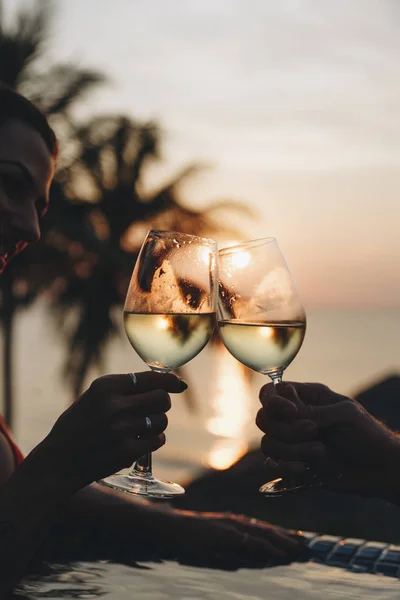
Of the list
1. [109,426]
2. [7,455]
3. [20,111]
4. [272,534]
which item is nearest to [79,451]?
[109,426]

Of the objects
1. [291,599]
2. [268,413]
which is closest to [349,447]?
[268,413]

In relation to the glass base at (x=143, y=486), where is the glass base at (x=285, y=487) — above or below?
above

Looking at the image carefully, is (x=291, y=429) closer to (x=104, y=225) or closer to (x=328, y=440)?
(x=328, y=440)

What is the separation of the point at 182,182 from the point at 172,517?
2570 centimetres

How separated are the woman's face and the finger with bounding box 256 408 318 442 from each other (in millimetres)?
1497

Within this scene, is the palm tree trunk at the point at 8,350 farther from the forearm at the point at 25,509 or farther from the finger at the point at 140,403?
the finger at the point at 140,403

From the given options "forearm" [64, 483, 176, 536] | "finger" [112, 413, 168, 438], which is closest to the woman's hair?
"forearm" [64, 483, 176, 536]

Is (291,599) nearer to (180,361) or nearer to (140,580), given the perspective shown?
(140,580)

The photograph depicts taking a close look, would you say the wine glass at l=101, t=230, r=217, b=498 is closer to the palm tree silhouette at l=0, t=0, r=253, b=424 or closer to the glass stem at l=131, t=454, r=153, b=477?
the glass stem at l=131, t=454, r=153, b=477

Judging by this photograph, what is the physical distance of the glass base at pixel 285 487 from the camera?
2.25m

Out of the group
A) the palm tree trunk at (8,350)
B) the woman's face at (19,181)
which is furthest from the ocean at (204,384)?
the woman's face at (19,181)

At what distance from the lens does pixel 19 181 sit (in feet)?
10.5

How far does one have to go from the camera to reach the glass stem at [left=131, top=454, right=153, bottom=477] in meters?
2.29

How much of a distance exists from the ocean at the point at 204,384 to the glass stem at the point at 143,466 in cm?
257
